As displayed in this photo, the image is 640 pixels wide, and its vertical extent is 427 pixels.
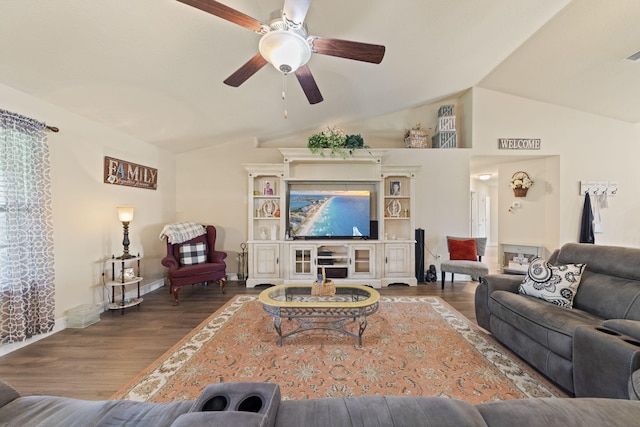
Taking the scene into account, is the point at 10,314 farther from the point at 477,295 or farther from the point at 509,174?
the point at 509,174

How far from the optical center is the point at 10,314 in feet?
7.14

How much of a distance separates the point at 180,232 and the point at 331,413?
3752 mm

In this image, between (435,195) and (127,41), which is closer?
(127,41)

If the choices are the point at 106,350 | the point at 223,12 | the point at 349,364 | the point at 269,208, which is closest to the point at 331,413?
the point at 349,364

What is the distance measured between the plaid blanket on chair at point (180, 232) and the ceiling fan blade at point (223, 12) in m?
3.05

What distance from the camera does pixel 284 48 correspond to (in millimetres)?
1675

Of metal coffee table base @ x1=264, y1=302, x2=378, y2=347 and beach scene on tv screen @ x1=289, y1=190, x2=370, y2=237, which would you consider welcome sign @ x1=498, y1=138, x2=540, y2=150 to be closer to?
beach scene on tv screen @ x1=289, y1=190, x2=370, y2=237

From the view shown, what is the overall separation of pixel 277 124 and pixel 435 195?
3.17 meters

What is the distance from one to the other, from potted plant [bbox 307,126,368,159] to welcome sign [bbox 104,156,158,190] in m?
2.62

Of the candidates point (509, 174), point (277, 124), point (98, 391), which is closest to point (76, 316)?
point (98, 391)

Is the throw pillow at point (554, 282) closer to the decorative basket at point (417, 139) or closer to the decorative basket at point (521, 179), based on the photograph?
the decorative basket at point (417, 139)

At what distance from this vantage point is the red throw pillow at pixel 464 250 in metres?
4.27

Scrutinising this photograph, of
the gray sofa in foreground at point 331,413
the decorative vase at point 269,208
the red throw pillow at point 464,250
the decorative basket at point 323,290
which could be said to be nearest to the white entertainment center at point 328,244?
the decorative vase at point 269,208

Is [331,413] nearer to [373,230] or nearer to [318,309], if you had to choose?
[318,309]
